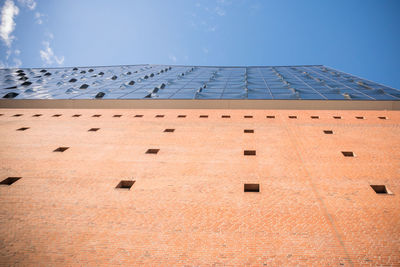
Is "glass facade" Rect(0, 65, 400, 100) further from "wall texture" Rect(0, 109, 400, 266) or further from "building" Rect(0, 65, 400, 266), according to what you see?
"wall texture" Rect(0, 109, 400, 266)

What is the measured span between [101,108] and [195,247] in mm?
11872

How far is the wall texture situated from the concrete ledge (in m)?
2.49

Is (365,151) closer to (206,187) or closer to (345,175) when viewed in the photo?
(345,175)

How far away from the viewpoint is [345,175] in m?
7.00

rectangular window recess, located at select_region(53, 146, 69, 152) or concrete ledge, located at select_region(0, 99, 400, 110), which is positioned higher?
concrete ledge, located at select_region(0, 99, 400, 110)

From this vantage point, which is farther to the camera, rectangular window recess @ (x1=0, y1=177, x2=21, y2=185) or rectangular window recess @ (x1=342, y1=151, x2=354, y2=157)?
rectangular window recess @ (x1=342, y1=151, x2=354, y2=157)

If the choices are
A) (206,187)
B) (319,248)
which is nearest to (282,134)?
(206,187)

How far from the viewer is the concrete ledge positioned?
522 inches

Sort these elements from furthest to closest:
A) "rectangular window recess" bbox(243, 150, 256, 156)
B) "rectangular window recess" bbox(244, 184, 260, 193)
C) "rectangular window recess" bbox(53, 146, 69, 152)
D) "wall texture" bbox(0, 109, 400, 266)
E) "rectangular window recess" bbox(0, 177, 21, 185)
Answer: "rectangular window recess" bbox(53, 146, 69, 152), "rectangular window recess" bbox(243, 150, 256, 156), "rectangular window recess" bbox(0, 177, 21, 185), "rectangular window recess" bbox(244, 184, 260, 193), "wall texture" bbox(0, 109, 400, 266)

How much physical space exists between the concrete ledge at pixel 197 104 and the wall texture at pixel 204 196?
2495 mm

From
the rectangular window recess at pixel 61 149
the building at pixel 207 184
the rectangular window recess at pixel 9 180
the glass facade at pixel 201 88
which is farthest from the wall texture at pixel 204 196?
the glass facade at pixel 201 88

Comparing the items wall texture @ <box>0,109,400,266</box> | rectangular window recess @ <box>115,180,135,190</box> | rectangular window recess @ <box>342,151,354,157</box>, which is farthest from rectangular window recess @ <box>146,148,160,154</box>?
rectangular window recess @ <box>342,151,354,157</box>

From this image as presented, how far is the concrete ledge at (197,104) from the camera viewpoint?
43.5 feet

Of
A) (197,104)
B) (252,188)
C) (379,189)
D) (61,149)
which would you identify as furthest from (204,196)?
(197,104)
